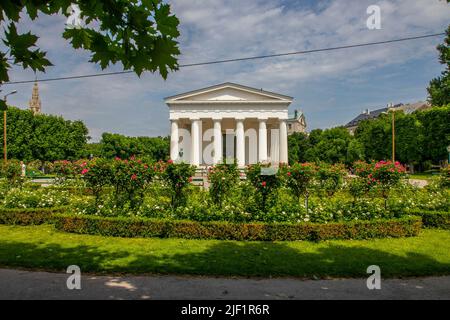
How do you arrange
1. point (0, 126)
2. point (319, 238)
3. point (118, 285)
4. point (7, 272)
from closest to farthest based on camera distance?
point (118, 285) < point (7, 272) < point (319, 238) < point (0, 126)

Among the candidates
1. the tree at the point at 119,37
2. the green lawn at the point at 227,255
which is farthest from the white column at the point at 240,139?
the tree at the point at 119,37

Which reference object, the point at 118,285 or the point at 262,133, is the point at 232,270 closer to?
the point at 118,285

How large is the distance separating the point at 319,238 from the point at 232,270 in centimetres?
411

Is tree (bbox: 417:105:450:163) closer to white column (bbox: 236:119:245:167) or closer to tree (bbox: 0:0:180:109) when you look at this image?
white column (bbox: 236:119:245:167)

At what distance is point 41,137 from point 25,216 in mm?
43611

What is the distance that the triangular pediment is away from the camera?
151 ft

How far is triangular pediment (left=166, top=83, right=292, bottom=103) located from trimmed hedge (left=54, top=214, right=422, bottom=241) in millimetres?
37393

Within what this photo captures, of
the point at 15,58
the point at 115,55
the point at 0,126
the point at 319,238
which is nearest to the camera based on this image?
the point at 15,58

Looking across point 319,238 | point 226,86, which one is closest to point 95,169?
point 319,238

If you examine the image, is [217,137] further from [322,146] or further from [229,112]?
[322,146]

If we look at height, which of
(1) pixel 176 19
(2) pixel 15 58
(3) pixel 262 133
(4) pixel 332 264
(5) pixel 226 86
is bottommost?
(4) pixel 332 264

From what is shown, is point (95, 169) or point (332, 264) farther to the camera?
point (95, 169)

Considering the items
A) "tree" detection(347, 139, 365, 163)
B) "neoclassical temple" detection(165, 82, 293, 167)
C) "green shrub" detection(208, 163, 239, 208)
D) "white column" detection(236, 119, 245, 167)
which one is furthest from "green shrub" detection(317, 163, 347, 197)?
"tree" detection(347, 139, 365, 163)

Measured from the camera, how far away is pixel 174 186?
11742mm
